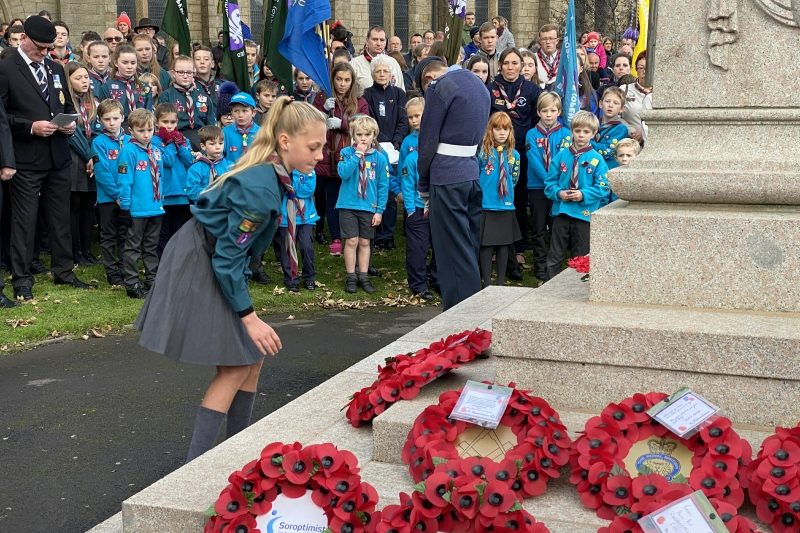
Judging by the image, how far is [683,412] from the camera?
3680 millimetres

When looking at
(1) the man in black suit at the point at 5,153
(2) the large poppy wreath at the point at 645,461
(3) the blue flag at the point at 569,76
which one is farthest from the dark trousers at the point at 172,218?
(2) the large poppy wreath at the point at 645,461

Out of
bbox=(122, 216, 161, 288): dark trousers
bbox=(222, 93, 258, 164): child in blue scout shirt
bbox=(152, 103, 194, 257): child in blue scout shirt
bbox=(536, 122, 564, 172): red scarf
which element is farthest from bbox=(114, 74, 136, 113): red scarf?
bbox=(536, 122, 564, 172): red scarf

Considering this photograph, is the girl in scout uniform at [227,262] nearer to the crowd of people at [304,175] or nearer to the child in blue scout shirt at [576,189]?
the crowd of people at [304,175]

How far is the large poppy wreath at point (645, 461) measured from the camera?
11.3 ft

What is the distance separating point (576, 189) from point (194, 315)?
5752 millimetres

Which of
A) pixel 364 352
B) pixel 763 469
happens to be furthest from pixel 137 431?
pixel 763 469

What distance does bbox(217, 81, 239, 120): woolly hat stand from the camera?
11945 mm

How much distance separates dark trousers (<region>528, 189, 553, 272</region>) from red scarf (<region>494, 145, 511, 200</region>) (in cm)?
93

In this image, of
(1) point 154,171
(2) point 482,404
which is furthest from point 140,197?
(2) point 482,404

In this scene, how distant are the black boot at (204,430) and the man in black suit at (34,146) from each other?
5.22 metres

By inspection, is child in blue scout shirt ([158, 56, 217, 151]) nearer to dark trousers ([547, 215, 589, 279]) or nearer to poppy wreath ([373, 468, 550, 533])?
dark trousers ([547, 215, 589, 279])

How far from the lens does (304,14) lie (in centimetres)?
1046

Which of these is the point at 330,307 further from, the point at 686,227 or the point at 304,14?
the point at 686,227

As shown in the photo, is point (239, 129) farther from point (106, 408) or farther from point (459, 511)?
point (459, 511)
